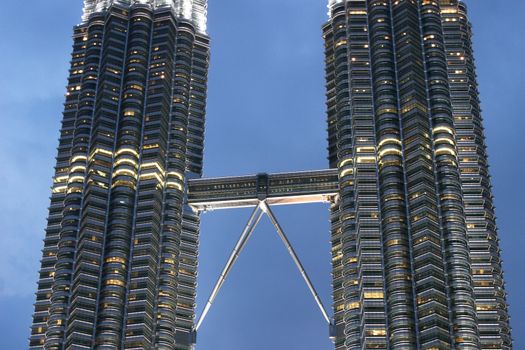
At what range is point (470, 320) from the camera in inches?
6949

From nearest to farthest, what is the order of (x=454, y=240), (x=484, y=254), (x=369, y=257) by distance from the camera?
(x=454, y=240)
(x=369, y=257)
(x=484, y=254)

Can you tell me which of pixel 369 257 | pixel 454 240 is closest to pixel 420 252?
pixel 454 240

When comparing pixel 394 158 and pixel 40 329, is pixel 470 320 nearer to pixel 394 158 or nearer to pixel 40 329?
pixel 394 158

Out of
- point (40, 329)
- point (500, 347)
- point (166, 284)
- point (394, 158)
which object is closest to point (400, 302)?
point (500, 347)

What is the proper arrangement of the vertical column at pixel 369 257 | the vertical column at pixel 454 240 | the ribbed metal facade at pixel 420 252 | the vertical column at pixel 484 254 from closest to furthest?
the vertical column at pixel 454 240
the ribbed metal facade at pixel 420 252
the vertical column at pixel 369 257
the vertical column at pixel 484 254

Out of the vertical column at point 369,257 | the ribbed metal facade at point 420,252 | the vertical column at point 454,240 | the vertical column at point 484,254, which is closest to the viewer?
the vertical column at point 454,240

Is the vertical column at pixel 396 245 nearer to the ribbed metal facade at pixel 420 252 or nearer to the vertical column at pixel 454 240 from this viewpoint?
the ribbed metal facade at pixel 420 252

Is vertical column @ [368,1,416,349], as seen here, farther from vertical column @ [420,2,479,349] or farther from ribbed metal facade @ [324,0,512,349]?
vertical column @ [420,2,479,349]

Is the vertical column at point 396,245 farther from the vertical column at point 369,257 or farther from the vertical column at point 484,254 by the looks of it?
the vertical column at point 484,254

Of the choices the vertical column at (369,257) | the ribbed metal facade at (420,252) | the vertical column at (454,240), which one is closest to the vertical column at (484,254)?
the ribbed metal facade at (420,252)

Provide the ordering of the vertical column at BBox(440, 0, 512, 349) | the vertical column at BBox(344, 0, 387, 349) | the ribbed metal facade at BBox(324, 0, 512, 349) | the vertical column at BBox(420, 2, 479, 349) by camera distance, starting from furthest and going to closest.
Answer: the vertical column at BBox(440, 0, 512, 349)
the vertical column at BBox(344, 0, 387, 349)
the ribbed metal facade at BBox(324, 0, 512, 349)
the vertical column at BBox(420, 2, 479, 349)

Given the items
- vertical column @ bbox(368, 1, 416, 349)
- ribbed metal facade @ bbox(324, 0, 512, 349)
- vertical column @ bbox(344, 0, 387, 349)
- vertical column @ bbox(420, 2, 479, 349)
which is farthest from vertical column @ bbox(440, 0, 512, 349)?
vertical column @ bbox(344, 0, 387, 349)

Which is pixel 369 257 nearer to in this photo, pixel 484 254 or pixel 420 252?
pixel 420 252

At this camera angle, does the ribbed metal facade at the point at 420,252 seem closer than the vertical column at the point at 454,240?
No
